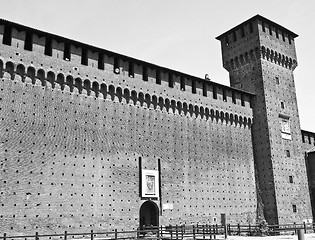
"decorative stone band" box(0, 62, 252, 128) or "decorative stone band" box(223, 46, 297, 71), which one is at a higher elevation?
"decorative stone band" box(223, 46, 297, 71)

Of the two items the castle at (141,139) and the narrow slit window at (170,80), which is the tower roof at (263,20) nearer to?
the castle at (141,139)

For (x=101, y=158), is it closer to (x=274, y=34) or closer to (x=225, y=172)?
(x=225, y=172)

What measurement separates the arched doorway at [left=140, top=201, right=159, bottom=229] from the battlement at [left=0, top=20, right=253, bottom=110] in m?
6.93

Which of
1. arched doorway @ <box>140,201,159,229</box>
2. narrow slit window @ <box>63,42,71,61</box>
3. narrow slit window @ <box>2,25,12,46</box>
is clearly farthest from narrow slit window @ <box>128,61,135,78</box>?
arched doorway @ <box>140,201,159,229</box>

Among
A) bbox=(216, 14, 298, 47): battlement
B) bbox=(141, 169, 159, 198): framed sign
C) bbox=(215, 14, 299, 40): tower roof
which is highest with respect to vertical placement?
bbox=(215, 14, 299, 40): tower roof

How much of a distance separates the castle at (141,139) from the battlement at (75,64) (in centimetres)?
6

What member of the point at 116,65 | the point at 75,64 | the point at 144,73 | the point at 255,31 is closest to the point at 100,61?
the point at 116,65

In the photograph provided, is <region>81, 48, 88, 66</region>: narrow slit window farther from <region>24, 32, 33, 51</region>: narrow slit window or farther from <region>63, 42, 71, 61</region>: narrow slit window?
<region>24, 32, 33, 51</region>: narrow slit window

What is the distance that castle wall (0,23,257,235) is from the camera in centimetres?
1627

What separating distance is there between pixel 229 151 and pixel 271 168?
3449 millimetres

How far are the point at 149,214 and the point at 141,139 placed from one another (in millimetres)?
4321

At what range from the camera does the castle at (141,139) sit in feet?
54.2

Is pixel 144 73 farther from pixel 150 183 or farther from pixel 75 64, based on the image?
pixel 150 183

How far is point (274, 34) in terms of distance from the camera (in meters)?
29.5
